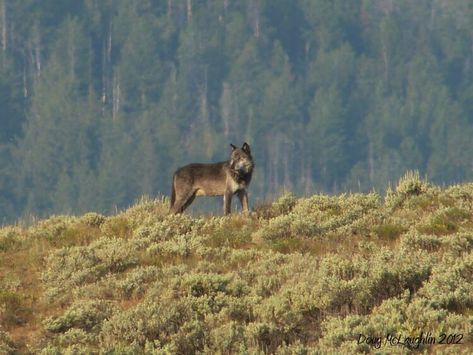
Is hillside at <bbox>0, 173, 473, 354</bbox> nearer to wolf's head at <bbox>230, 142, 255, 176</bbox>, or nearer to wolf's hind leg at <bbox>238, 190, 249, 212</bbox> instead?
wolf's hind leg at <bbox>238, 190, 249, 212</bbox>

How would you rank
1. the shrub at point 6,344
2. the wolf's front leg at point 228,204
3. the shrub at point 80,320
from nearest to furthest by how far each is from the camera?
the shrub at point 6,344, the shrub at point 80,320, the wolf's front leg at point 228,204

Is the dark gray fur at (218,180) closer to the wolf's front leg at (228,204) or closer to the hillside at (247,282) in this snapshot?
the wolf's front leg at (228,204)

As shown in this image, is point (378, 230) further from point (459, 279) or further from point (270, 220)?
point (459, 279)

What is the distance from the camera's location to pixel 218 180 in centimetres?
2261

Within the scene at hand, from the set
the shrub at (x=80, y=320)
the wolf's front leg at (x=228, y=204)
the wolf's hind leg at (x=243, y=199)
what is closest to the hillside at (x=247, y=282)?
the shrub at (x=80, y=320)

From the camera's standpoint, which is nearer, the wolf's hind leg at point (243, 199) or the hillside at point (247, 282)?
the hillside at point (247, 282)

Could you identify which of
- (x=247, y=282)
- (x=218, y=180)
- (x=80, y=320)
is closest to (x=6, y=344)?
(x=80, y=320)

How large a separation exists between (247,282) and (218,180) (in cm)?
710

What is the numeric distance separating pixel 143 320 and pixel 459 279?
3155 mm

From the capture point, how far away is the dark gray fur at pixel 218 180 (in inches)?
872

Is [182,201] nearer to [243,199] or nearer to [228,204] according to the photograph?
[228,204]

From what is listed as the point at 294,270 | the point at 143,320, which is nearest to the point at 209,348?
the point at 143,320

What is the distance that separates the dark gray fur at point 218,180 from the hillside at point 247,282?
2076mm

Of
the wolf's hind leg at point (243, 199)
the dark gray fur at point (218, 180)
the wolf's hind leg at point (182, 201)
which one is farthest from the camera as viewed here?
the wolf's hind leg at point (182, 201)
